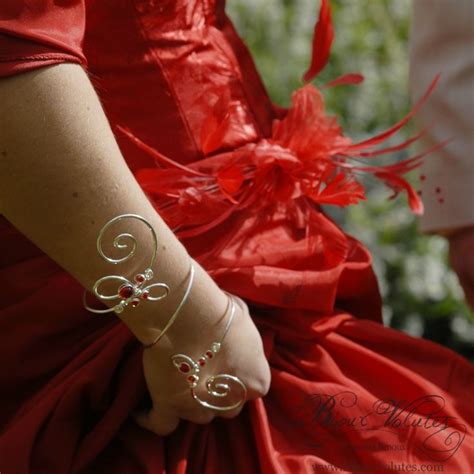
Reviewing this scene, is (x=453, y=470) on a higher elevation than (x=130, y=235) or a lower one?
lower

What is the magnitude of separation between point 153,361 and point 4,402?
0.23 meters

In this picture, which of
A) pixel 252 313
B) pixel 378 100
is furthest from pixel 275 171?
pixel 378 100

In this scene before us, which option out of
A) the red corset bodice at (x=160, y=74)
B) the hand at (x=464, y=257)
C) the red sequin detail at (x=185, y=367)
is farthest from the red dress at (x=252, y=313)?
the hand at (x=464, y=257)

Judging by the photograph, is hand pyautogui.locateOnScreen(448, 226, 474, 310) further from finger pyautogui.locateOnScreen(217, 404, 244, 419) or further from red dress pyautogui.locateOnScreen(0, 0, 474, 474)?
finger pyautogui.locateOnScreen(217, 404, 244, 419)

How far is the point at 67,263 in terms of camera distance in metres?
0.95

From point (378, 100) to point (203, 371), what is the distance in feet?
8.37

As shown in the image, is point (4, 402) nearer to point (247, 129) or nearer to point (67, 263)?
point (67, 263)

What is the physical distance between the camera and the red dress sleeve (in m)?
0.88

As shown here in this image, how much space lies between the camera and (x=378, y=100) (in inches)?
134

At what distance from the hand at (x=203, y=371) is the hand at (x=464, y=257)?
1.58ft

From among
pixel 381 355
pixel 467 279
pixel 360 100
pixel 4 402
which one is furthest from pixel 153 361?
pixel 360 100

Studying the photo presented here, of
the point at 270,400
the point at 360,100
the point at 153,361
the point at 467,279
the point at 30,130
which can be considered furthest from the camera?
the point at 360,100

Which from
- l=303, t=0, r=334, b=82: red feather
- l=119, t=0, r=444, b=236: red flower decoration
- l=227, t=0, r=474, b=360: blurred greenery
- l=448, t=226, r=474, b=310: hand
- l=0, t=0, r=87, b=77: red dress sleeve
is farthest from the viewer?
l=227, t=0, r=474, b=360: blurred greenery

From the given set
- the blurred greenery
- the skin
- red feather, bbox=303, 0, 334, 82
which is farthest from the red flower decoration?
the blurred greenery
